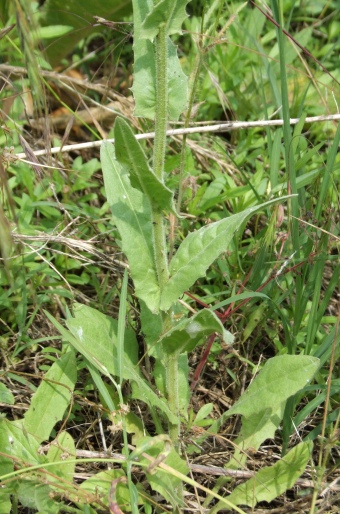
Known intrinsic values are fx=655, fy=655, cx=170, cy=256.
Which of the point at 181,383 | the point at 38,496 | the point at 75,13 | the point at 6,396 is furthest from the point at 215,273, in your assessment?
the point at 75,13

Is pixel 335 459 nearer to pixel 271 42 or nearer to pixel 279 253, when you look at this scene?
pixel 279 253

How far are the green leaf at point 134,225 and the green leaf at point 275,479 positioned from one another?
58cm

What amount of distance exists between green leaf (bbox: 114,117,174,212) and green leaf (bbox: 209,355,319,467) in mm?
571

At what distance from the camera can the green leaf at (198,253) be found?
172 centimetres

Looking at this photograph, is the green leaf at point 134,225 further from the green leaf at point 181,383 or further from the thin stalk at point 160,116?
the green leaf at point 181,383

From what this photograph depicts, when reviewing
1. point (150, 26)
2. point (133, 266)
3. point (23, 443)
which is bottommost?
point (23, 443)

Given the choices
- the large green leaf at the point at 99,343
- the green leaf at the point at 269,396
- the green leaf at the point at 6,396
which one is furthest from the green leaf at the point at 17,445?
the green leaf at the point at 269,396

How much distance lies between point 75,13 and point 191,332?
2.18 m

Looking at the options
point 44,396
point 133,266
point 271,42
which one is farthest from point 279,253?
point 271,42

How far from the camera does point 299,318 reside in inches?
82.1

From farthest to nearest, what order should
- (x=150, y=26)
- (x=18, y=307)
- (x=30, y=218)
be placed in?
(x=30, y=218) → (x=18, y=307) → (x=150, y=26)

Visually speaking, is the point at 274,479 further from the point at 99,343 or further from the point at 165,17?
the point at 165,17

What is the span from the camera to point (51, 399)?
78.3 inches

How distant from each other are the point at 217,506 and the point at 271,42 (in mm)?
2649
